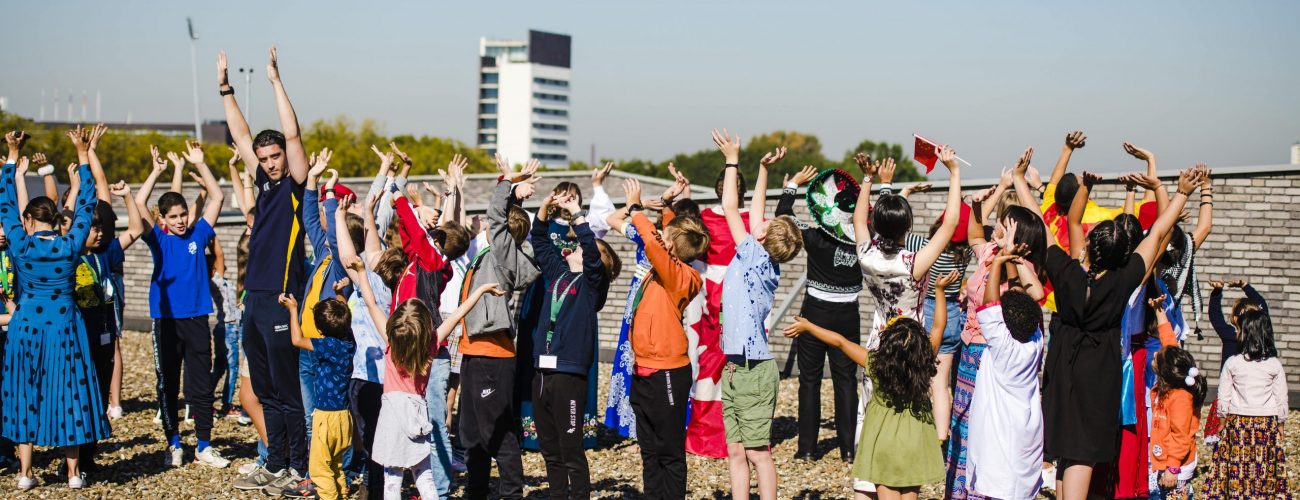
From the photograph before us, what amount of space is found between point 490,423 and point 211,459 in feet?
9.16

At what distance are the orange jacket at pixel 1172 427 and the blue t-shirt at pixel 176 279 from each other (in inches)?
256

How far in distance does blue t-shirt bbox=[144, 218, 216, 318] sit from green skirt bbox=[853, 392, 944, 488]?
5142 millimetres

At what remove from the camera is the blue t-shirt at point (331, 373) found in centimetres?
622

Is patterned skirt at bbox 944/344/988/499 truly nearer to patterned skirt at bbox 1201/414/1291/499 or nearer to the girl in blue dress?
patterned skirt at bbox 1201/414/1291/499

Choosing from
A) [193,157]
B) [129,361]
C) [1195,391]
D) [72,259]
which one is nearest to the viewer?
[1195,391]

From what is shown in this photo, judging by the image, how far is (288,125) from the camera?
622 cm

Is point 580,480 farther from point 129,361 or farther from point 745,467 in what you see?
point 129,361

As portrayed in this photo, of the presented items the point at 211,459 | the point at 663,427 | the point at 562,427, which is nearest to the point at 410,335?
the point at 562,427

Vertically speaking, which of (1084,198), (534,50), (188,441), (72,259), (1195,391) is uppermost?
(534,50)

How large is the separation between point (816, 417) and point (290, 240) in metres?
4.00

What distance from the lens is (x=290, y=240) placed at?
6.55 metres

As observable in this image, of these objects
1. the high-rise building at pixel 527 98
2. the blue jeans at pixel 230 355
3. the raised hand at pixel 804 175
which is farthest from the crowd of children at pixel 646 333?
the high-rise building at pixel 527 98

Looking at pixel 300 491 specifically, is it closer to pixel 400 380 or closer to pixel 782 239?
pixel 400 380

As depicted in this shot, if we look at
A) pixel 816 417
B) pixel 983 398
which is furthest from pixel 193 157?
pixel 983 398
